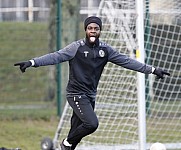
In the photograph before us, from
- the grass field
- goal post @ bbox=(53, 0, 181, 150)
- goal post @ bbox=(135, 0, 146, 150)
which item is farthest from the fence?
goal post @ bbox=(135, 0, 146, 150)

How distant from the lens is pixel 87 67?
9.50 meters

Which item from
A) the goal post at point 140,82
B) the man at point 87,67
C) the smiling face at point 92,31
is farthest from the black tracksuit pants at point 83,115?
the goal post at point 140,82

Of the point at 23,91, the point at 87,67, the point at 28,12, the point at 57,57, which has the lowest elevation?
the point at 23,91

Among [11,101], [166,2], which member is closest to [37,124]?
[11,101]

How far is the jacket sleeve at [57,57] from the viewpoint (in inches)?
358

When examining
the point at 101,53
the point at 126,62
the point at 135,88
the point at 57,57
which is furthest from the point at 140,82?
the point at 57,57

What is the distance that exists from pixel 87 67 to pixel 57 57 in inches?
16.7

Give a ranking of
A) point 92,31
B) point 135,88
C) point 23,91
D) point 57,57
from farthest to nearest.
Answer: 1. point 23,91
2. point 135,88
3. point 92,31
4. point 57,57

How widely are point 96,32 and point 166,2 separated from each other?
4.02 metres

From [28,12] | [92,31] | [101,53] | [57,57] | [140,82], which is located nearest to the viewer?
[57,57]

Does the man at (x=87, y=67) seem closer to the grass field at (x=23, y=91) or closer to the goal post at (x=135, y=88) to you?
the goal post at (x=135, y=88)

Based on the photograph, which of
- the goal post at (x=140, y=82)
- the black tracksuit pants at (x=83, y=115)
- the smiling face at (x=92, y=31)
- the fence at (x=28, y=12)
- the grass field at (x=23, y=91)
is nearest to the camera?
the smiling face at (x=92, y=31)

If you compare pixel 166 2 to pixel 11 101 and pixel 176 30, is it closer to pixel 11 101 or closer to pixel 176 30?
pixel 176 30

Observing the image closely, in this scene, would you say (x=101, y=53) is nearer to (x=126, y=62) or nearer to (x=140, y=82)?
(x=126, y=62)
